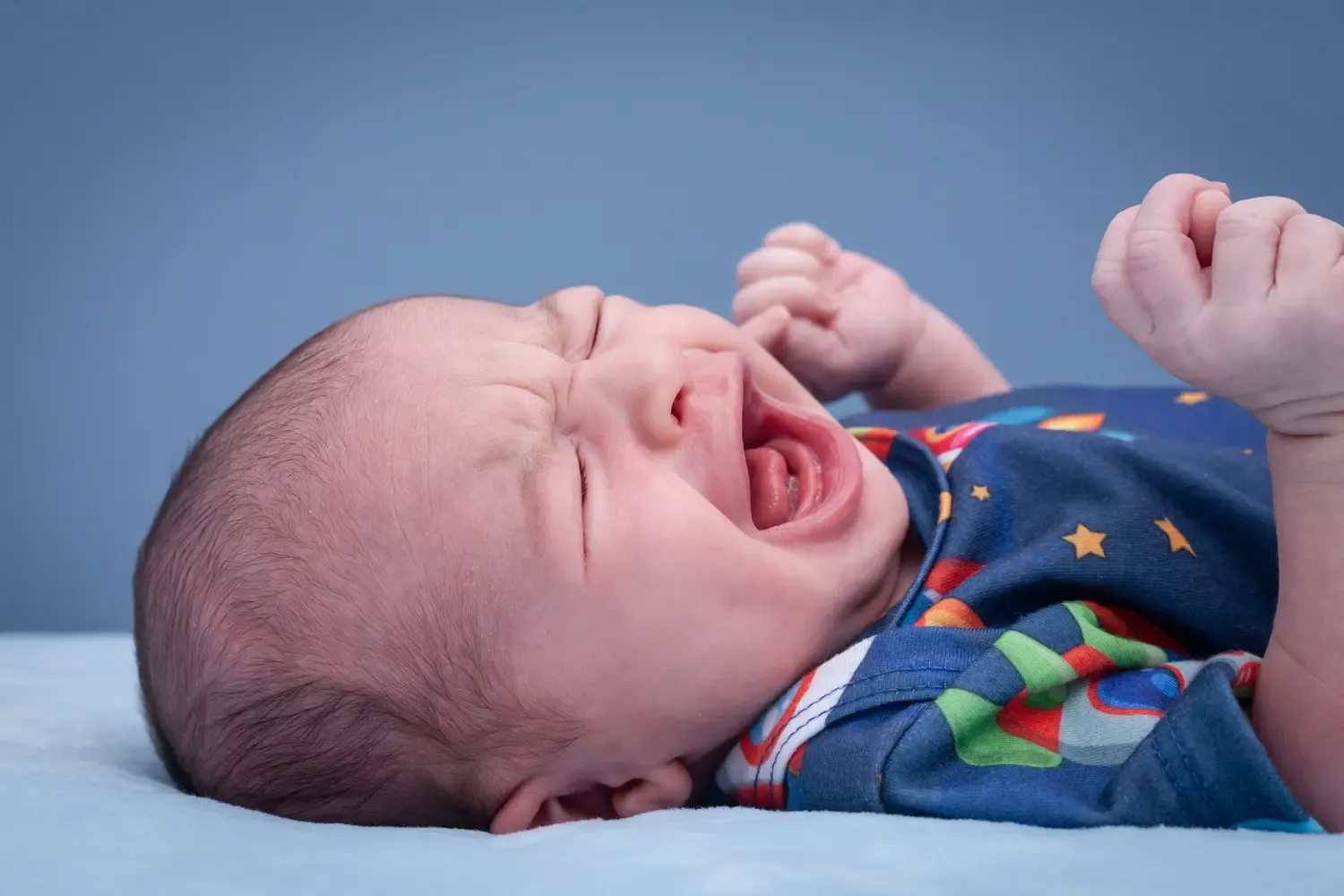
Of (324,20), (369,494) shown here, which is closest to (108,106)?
(324,20)

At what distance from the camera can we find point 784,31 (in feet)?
6.66

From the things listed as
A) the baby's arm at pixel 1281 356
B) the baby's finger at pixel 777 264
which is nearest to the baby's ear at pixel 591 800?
the baby's arm at pixel 1281 356

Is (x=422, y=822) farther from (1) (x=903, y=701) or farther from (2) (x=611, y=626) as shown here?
(1) (x=903, y=701)

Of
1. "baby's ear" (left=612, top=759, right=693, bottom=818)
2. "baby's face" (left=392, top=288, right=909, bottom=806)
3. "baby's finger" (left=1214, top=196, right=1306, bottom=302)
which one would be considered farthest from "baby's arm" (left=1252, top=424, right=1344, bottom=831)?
"baby's ear" (left=612, top=759, right=693, bottom=818)

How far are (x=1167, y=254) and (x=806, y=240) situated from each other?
0.64 meters

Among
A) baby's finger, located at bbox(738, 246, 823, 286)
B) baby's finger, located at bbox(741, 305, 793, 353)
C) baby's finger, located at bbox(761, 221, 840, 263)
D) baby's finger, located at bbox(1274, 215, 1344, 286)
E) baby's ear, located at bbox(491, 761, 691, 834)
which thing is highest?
baby's finger, located at bbox(1274, 215, 1344, 286)

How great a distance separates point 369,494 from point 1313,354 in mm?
586

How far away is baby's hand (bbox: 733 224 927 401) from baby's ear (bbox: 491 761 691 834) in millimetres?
537

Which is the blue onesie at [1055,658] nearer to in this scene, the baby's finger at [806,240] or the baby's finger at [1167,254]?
the baby's finger at [1167,254]

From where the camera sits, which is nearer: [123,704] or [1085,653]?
[1085,653]

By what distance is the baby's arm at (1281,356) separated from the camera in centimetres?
65

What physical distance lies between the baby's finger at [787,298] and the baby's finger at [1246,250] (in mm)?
619

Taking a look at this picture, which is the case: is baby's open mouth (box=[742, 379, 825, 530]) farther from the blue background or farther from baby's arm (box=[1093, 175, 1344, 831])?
the blue background

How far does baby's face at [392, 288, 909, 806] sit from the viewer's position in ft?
2.57
